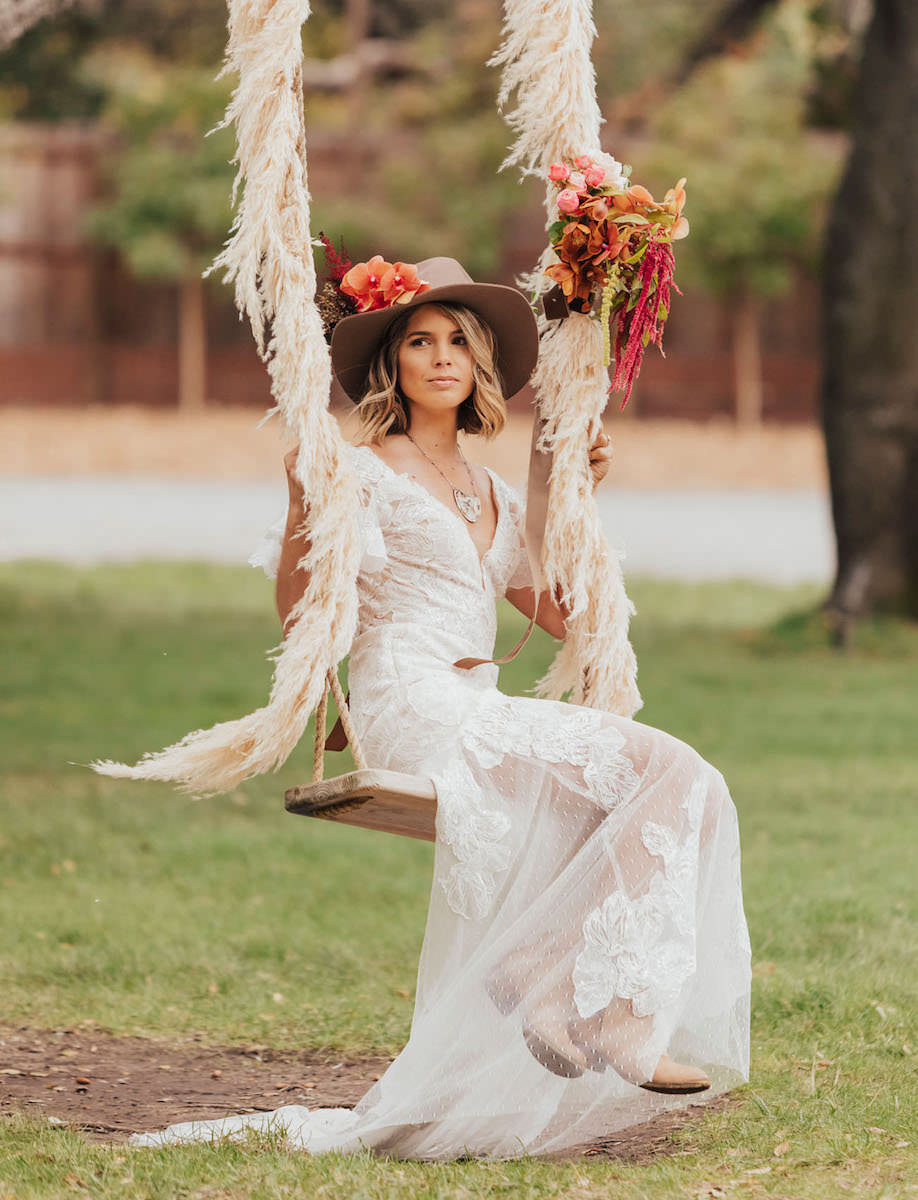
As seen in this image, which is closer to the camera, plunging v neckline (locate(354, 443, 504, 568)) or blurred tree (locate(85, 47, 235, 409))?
plunging v neckline (locate(354, 443, 504, 568))

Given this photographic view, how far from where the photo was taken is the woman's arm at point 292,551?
12.5ft

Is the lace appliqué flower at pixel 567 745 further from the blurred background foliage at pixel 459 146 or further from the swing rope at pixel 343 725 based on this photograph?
the blurred background foliage at pixel 459 146

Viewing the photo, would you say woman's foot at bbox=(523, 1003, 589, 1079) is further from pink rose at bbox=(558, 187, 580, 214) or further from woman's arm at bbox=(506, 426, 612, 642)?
pink rose at bbox=(558, 187, 580, 214)

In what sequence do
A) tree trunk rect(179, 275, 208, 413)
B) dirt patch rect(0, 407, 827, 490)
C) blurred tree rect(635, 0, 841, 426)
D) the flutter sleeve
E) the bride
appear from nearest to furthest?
1. the bride
2. the flutter sleeve
3. dirt patch rect(0, 407, 827, 490)
4. blurred tree rect(635, 0, 841, 426)
5. tree trunk rect(179, 275, 208, 413)

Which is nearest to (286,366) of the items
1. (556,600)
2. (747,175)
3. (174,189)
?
(556,600)

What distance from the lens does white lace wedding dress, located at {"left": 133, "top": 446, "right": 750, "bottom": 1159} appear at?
11.7ft

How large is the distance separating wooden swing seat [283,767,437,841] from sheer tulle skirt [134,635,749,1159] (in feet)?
0.19

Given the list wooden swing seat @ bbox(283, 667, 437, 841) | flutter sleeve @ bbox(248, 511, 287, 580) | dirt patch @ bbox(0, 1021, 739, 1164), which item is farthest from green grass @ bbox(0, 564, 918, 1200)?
flutter sleeve @ bbox(248, 511, 287, 580)

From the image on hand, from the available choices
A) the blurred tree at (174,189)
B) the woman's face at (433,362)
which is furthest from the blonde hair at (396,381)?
the blurred tree at (174,189)

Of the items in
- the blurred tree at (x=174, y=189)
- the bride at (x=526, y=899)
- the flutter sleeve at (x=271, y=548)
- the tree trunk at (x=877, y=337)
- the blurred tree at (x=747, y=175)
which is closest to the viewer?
the bride at (x=526, y=899)

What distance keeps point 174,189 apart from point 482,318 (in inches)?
754

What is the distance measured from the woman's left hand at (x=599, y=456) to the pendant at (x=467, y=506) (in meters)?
0.29

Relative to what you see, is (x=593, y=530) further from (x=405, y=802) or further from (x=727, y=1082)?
(x=727, y=1082)

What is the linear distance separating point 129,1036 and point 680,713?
4924mm
